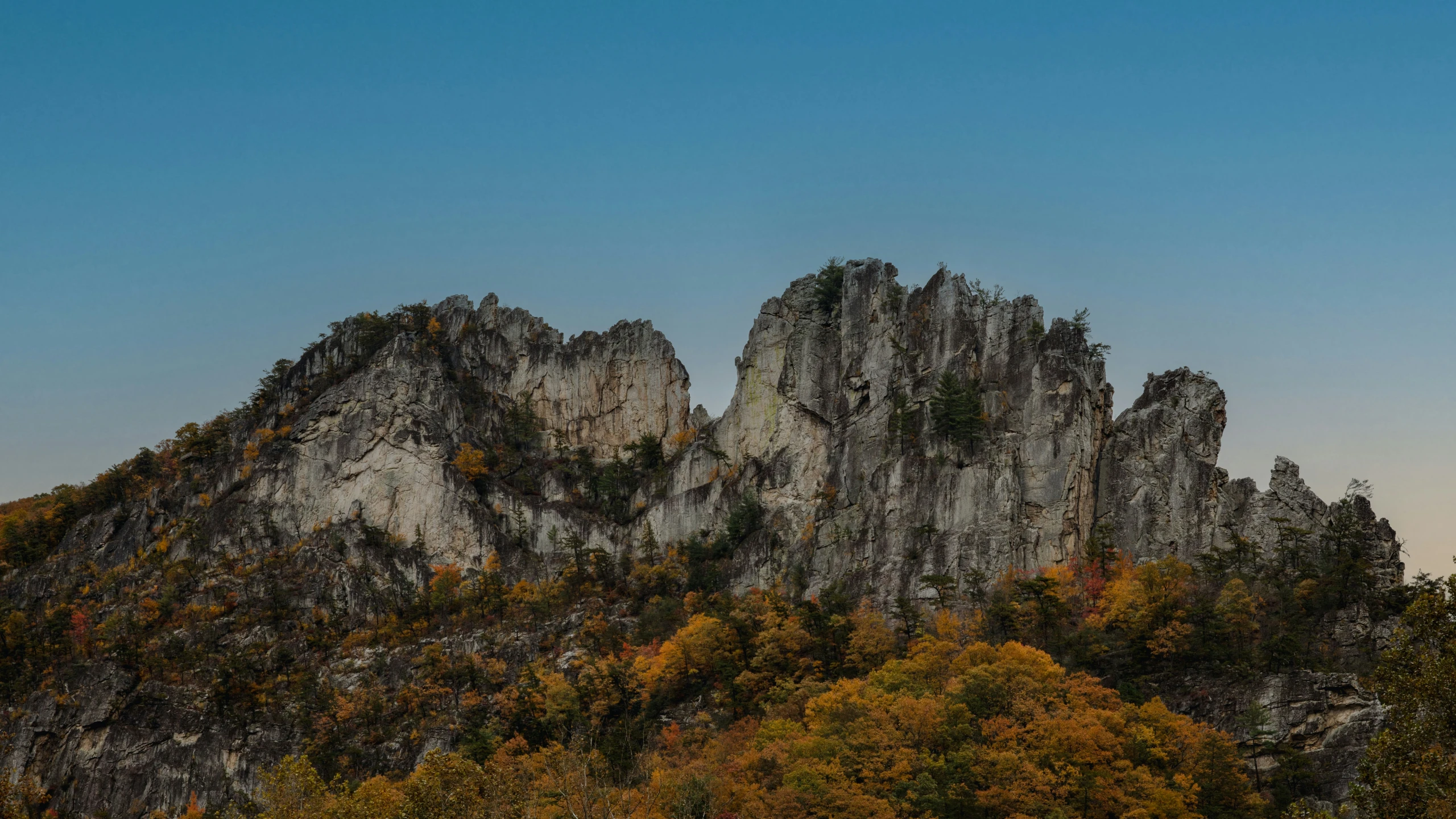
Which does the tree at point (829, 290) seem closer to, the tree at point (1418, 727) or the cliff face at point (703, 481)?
the cliff face at point (703, 481)

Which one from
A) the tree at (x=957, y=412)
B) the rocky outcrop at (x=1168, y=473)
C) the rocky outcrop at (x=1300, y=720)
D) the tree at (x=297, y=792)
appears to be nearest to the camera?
the tree at (x=297, y=792)

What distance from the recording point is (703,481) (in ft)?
279

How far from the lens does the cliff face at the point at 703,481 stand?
2630 inches

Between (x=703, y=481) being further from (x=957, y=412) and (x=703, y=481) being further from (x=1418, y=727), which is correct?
(x=1418, y=727)

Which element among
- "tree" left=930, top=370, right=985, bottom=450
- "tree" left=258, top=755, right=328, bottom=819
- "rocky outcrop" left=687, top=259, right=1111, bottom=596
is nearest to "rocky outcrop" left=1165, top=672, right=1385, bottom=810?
"rocky outcrop" left=687, top=259, right=1111, bottom=596

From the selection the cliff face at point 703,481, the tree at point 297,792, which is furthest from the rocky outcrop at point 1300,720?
the tree at point 297,792

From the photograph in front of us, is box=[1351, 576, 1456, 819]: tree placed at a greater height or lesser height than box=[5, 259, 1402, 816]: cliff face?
lesser

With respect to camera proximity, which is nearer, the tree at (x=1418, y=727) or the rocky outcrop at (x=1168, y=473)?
the tree at (x=1418, y=727)

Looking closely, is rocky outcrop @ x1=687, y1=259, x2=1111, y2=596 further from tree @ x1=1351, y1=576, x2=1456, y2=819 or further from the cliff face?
tree @ x1=1351, y1=576, x2=1456, y2=819

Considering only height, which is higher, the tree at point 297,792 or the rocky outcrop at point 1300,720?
the rocky outcrop at point 1300,720

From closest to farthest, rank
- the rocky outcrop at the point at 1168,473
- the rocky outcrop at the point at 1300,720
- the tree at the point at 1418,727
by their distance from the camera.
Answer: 1. the tree at the point at 1418,727
2. the rocky outcrop at the point at 1300,720
3. the rocky outcrop at the point at 1168,473

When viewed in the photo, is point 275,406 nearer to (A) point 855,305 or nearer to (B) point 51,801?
(B) point 51,801

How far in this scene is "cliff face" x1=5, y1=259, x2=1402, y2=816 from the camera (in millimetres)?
66812

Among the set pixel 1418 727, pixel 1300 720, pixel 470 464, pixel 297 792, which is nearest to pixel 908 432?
pixel 1300 720
